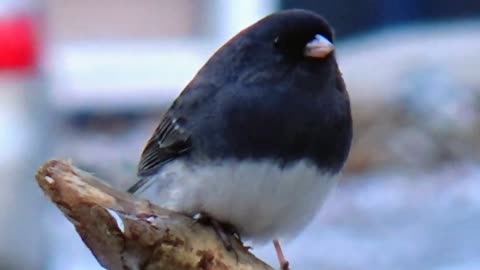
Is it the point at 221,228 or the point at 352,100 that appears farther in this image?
the point at 352,100

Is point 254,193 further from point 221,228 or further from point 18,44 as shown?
point 18,44

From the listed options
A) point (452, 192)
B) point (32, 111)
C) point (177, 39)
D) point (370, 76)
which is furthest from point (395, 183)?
point (32, 111)

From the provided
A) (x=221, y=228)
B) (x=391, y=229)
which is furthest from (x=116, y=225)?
(x=391, y=229)

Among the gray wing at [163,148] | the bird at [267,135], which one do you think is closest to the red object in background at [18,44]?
the gray wing at [163,148]

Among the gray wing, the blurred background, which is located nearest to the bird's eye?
the gray wing

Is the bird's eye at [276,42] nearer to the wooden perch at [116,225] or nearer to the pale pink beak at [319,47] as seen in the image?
→ the pale pink beak at [319,47]

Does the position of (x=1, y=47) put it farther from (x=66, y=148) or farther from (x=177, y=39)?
(x=177, y=39)
